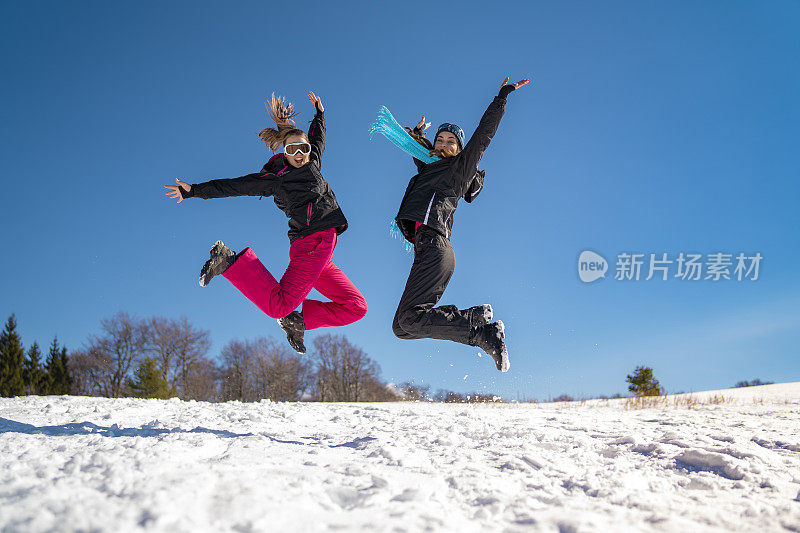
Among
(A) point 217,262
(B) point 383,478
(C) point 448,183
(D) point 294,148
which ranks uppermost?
(D) point 294,148

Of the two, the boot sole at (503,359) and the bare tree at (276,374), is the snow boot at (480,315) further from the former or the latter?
the bare tree at (276,374)

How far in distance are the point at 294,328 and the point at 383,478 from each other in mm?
2588

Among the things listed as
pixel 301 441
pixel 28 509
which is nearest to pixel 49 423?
pixel 301 441

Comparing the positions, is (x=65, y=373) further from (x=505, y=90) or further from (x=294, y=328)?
(x=505, y=90)

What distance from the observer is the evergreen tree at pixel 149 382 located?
23.8m

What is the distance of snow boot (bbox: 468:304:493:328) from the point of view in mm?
4012

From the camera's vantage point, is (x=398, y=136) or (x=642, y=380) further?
(x=642, y=380)

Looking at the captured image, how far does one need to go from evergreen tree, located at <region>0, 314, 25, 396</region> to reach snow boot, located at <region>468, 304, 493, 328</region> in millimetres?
28562

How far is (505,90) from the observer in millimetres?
4281

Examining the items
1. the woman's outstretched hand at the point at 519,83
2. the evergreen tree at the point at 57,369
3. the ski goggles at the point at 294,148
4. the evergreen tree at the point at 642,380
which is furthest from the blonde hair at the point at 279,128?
the evergreen tree at the point at 57,369

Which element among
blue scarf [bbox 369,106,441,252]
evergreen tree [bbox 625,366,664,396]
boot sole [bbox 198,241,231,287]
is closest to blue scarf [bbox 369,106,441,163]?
blue scarf [bbox 369,106,441,252]

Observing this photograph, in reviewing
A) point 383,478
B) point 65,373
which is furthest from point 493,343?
point 65,373

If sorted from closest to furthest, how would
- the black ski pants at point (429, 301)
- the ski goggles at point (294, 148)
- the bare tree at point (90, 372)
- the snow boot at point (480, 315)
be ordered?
the black ski pants at point (429, 301) → the snow boot at point (480, 315) → the ski goggles at point (294, 148) → the bare tree at point (90, 372)

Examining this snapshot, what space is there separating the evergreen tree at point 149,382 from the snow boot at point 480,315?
77.0 ft
